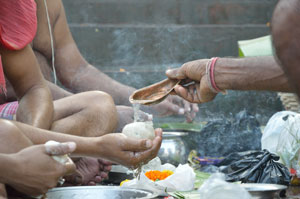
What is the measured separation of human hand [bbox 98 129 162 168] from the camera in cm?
279

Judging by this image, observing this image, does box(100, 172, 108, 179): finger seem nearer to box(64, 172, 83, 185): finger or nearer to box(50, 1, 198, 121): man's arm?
box(64, 172, 83, 185): finger

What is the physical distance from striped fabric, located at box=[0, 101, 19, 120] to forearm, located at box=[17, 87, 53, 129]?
206mm

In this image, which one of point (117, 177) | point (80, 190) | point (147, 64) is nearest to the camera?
point (80, 190)

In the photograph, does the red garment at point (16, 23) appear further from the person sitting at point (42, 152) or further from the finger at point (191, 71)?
the finger at point (191, 71)

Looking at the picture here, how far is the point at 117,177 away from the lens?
153 inches

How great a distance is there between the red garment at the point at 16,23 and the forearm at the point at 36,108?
0.18m

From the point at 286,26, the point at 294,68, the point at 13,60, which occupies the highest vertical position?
the point at 286,26

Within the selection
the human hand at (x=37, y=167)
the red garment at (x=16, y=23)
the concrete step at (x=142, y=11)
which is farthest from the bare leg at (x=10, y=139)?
the concrete step at (x=142, y=11)

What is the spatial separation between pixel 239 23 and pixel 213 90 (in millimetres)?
4208

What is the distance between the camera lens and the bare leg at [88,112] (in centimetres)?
362

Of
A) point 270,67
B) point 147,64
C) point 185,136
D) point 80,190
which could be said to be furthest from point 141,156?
point 147,64

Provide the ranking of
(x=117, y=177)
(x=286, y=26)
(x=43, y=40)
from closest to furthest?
(x=286, y=26) → (x=117, y=177) → (x=43, y=40)

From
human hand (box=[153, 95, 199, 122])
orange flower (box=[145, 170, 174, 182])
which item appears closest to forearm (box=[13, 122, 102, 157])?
orange flower (box=[145, 170, 174, 182])

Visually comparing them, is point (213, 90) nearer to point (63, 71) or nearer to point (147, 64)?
point (63, 71)
